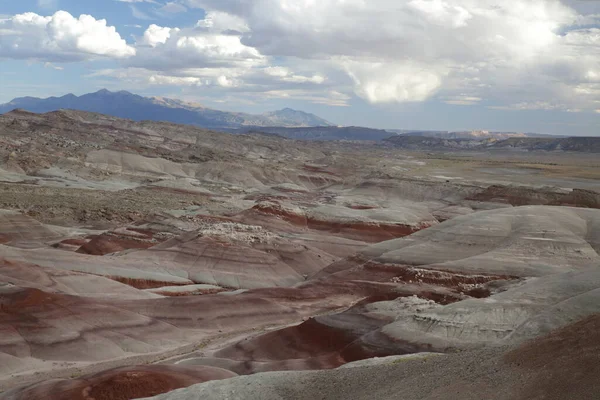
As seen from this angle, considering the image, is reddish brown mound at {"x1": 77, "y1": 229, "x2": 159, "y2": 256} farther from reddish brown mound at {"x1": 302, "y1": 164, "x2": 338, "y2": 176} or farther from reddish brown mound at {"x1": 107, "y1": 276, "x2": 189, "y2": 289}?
reddish brown mound at {"x1": 302, "y1": 164, "x2": 338, "y2": 176}

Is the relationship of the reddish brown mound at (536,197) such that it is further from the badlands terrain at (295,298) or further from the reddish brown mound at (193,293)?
the reddish brown mound at (193,293)

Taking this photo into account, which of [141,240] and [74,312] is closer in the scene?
[74,312]

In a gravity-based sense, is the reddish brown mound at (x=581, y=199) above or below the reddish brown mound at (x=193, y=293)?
above

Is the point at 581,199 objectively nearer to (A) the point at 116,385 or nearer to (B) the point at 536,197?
(B) the point at 536,197

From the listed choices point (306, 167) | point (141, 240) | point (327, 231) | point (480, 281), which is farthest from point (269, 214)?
point (306, 167)

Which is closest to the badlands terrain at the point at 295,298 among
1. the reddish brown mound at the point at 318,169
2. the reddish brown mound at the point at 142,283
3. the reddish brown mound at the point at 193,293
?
the reddish brown mound at the point at 142,283

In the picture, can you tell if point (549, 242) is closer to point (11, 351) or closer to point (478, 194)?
point (11, 351)

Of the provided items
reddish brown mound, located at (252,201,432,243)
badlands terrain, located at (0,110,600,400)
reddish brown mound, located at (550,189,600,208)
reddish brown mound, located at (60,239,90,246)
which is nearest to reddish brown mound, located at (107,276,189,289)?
badlands terrain, located at (0,110,600,400)
